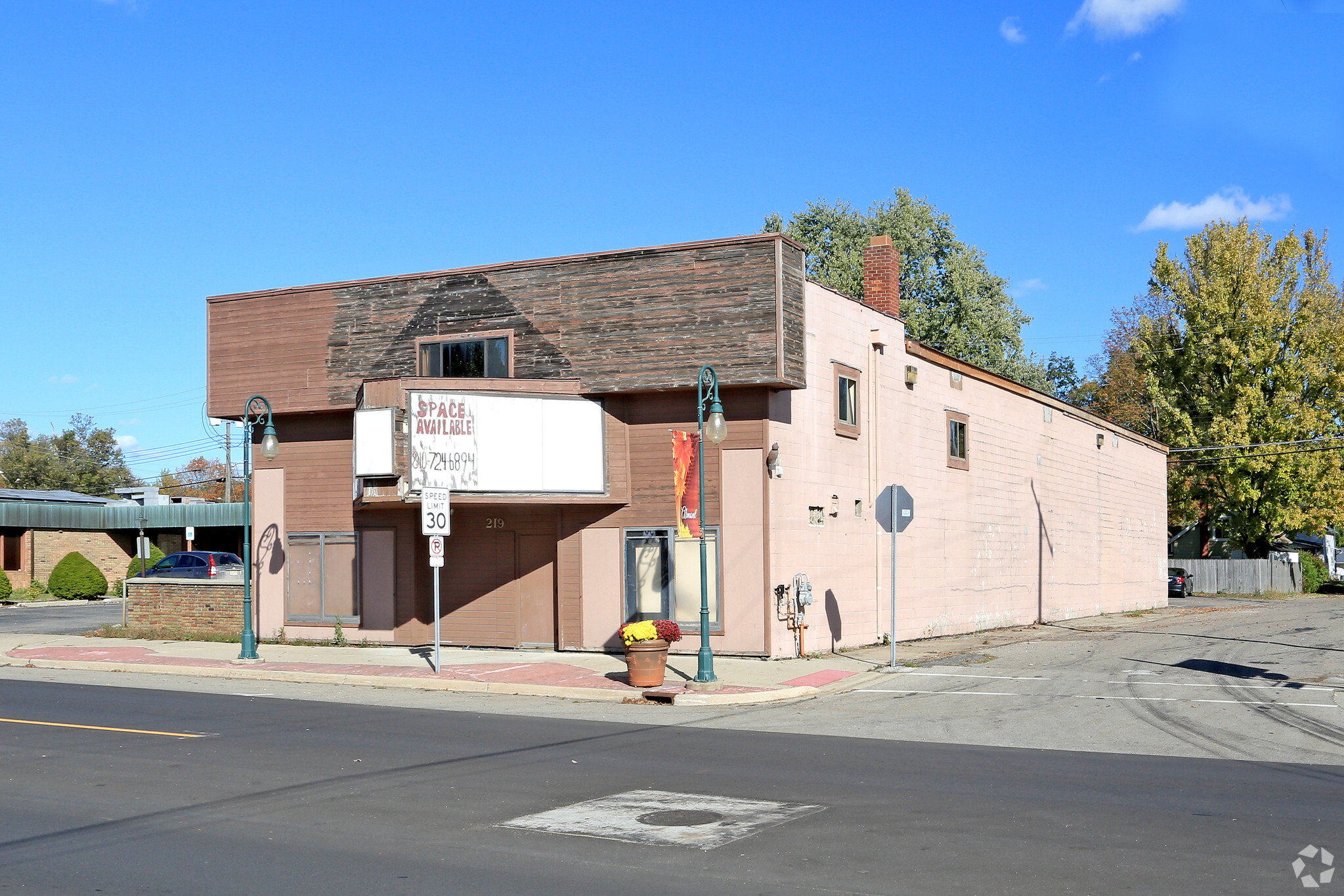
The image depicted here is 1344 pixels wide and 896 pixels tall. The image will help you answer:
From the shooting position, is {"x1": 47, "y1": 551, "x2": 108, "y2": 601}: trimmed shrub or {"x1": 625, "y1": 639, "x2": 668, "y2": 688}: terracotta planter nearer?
{"x1": 625, "y1": 639, "x2": 668, "y2": 688}: terracotta planter

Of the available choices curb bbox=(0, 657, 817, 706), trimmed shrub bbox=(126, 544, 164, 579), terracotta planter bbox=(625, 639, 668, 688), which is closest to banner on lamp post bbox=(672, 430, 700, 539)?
terracotta planter bbox=(625, 639, 668, 688)

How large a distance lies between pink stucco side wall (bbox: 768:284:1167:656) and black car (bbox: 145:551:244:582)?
63.5ft

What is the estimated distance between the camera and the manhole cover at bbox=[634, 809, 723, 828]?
9.23 metres

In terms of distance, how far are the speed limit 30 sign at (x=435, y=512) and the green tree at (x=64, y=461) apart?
94.9 meters

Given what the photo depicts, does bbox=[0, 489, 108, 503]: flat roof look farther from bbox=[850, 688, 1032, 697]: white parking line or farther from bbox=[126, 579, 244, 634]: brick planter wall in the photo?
bbox=[850, 688, 1032, 697]: white parking line

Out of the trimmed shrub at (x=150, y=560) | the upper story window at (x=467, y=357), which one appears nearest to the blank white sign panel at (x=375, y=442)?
the upper story window at (x=467, y=357)

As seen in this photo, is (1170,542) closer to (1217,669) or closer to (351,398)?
(1217,669)

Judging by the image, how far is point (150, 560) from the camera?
54562 mm

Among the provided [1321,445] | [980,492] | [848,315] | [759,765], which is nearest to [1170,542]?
[1321,445]

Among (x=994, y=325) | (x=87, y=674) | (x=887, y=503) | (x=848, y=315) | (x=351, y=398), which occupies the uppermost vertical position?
(x=994, y=325)

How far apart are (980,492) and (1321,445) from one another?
1321 inches

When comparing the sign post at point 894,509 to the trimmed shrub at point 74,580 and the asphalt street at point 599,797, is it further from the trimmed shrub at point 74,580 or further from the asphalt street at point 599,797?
the trimmed shrub at point 74,580

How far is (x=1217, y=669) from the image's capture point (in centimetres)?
2164

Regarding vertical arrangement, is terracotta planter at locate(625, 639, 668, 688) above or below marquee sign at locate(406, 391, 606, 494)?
below
